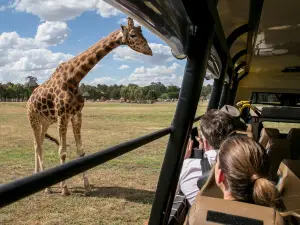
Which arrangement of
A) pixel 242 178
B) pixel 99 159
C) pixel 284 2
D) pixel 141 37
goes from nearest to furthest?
pixel 99 159 < pixel 242 178 < pixel 284 2 < pixel 141 37

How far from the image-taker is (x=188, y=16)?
5.14 ft

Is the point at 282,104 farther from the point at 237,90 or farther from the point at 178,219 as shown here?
the point at 178,219

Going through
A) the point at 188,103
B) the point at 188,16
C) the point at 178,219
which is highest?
the point at 188,16

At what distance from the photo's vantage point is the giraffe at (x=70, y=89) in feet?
20.3

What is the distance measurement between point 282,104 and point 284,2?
172 inches

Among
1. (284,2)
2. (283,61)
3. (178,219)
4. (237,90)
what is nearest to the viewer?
(178,219)

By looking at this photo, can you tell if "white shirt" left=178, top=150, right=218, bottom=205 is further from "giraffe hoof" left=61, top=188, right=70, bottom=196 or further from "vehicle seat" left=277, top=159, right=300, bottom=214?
"giraffe hoof" left=61, top=188, right=70, bottom=196

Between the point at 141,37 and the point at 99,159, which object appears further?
the point at 141,37

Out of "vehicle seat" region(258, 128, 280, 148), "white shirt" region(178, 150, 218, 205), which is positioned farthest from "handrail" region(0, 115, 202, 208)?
"vehicle seat" region(258, 128, 280, 148)

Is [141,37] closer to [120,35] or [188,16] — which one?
[120,35]

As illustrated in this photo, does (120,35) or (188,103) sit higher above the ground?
(120,35)

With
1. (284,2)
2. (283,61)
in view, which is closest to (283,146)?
(284,2)

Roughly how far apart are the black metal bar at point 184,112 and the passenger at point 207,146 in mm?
420

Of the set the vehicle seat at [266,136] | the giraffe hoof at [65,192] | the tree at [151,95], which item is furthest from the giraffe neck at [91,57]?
the tree at [151,95]
